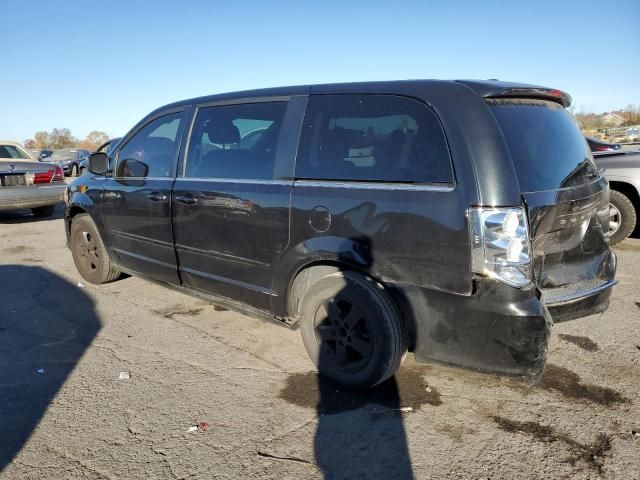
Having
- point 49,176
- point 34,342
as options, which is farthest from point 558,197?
point 49,176

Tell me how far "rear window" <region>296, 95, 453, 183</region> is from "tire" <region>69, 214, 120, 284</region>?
300cm

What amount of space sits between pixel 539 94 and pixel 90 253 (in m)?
4.67

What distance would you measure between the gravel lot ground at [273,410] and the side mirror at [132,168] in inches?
53.7

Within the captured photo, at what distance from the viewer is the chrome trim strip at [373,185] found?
2.57 metres

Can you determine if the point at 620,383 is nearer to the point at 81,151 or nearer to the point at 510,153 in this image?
the point at 510,153

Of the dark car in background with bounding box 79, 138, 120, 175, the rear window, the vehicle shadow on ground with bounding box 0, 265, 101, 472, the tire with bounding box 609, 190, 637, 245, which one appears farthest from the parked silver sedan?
the tire with bounding box 609, 190, 637, 245

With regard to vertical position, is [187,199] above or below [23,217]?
above

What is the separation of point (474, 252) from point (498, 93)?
0.93 m

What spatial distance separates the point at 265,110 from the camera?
353 cm

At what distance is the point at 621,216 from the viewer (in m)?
6.38

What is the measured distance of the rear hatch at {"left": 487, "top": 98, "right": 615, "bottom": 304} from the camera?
262 centimetres

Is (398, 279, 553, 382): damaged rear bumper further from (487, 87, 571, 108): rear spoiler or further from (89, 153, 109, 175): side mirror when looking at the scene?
(89, 153, 109, 175): side mirror

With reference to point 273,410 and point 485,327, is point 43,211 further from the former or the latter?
point 485,327

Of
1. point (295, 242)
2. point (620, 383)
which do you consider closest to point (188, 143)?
point (295, 242)
